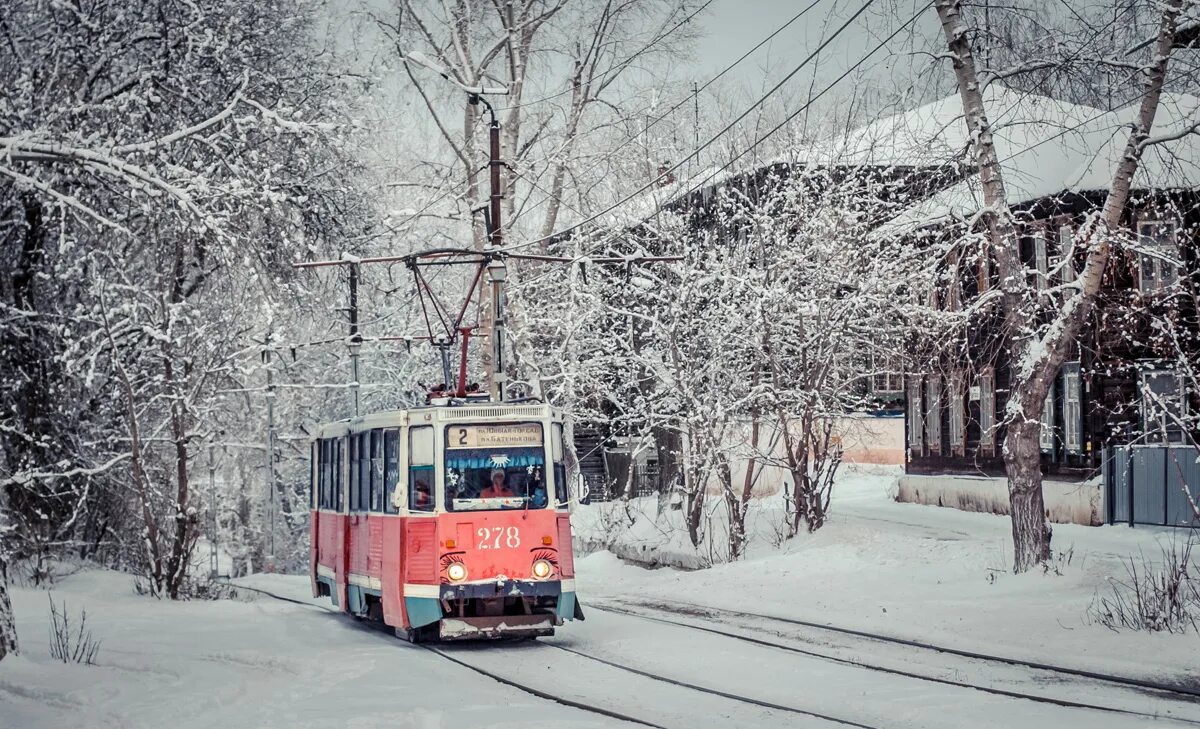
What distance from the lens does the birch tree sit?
61.6 ft

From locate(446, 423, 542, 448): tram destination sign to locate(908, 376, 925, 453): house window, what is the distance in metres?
30.7

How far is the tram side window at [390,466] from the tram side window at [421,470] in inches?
12.3

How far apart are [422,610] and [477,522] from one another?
111 cm

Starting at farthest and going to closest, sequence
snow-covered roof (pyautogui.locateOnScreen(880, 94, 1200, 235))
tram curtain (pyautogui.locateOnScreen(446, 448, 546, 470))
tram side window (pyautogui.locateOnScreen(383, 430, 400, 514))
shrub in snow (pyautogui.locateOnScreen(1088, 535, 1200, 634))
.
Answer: snow-covered roof (pyautogui.locateOnScreen(880, 94, 1200, 235)) → tram side window (pyautogui.locateOnScreen(383, 430, 400, 514)) → tram curtain (pyautogui.locateOnScreen(446, 448, 546, 470)) → shrub in snow (pyautogui.locateOnScreen(1088, 535, 1200, 634))

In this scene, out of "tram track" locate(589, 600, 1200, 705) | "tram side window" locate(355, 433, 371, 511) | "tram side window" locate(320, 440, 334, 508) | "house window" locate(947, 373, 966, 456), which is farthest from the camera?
"house window" locate(947, 373, 966, 456)

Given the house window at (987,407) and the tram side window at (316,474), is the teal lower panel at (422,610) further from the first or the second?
the house window at (987,407)

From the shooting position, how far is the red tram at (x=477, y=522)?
16.0 m

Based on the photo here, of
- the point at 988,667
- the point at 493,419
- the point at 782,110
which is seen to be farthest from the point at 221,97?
the point at 782,110

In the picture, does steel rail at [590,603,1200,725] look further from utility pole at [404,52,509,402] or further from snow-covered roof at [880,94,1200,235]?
utility pole at [404,52,509,402]

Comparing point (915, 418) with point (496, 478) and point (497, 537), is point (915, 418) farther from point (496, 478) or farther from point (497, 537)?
point (497, 537)

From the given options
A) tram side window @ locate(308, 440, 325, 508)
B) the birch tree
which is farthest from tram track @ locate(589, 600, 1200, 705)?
tram side window @ locate(308, 440, 325, 508)

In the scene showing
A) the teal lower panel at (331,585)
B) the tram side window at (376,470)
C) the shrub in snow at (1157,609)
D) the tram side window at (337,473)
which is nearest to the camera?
the shrub in snow at (1157,609)

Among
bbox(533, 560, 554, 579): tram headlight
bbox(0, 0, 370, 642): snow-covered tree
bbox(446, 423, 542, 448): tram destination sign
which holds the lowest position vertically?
bbox(533, 560, 554, 579): tram headlight

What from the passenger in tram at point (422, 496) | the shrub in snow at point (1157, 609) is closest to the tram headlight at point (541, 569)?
the passenger in tram at point (422, 496)
